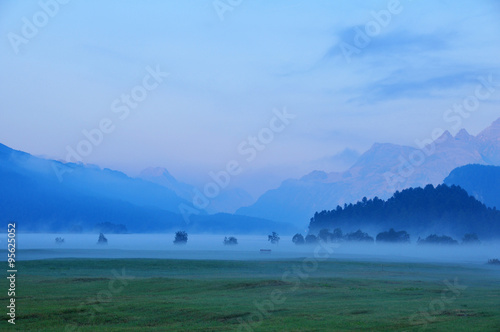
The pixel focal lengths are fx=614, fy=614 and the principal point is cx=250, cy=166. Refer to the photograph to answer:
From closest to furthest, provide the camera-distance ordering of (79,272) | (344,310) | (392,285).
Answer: (344,310) < (392,285) < (79,272)

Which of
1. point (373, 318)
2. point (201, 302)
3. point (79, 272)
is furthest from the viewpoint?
point (79, 272)

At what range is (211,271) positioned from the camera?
7844cm

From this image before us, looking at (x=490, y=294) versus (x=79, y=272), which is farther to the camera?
(x=79, y=272)

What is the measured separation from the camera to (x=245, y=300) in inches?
1729

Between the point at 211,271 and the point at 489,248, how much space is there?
140m

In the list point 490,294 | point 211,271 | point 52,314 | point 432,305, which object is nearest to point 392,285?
point 490,294

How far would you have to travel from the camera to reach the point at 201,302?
140 feet

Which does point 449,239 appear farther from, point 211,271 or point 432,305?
point 432,305

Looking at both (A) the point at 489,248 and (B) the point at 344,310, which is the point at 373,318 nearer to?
(B) the point at 344,310

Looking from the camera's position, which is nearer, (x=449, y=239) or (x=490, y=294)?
(x=490, y=294)

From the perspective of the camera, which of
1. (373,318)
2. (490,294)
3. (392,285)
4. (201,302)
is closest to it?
(373,318)

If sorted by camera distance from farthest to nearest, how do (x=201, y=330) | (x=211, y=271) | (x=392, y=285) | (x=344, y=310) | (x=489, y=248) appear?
(x=489, y=248)
(x=211, y=271)
(x=392, y=285)
(x=344, y=310)
(x=201, y=330)

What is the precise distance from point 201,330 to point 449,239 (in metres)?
175

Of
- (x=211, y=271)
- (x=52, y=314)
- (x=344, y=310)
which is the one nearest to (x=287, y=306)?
(x=344, y=310)
